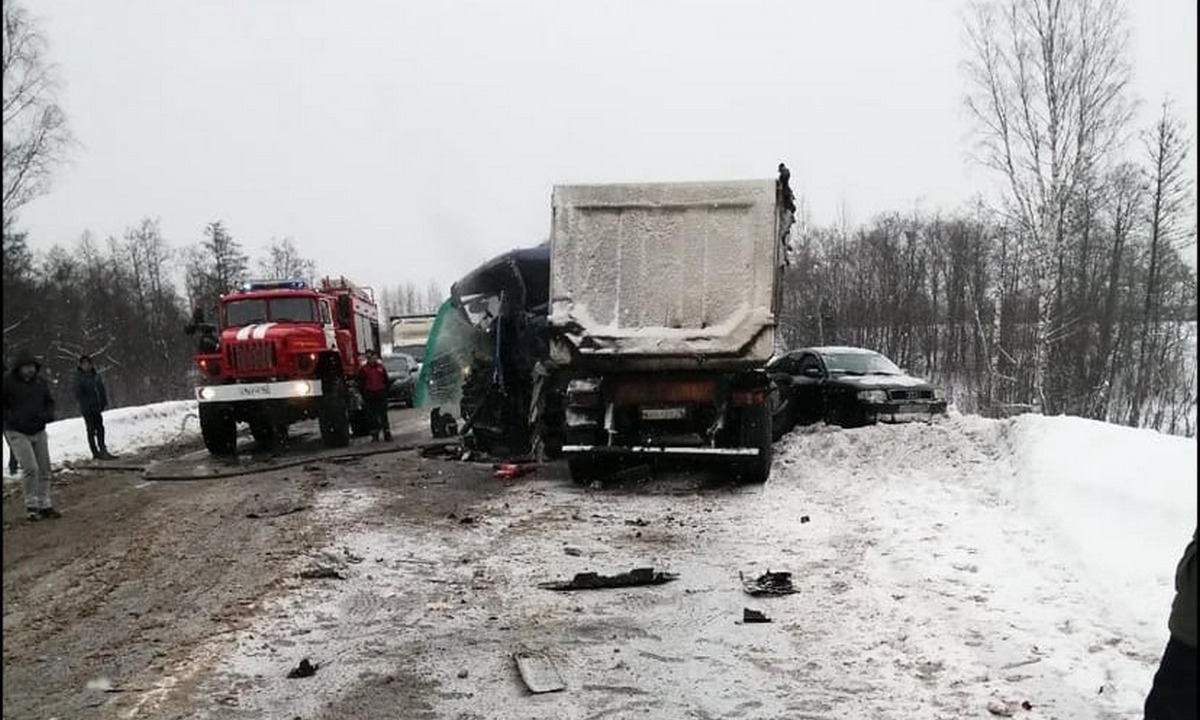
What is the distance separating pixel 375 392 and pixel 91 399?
4.47m

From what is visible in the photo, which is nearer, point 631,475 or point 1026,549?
point 1026,549

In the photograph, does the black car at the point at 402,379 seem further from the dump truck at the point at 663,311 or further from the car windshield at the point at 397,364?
the dump truck at the point at 663,311

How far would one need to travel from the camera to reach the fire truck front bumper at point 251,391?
13.0 meters

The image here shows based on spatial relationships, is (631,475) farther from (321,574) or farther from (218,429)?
(218,429)

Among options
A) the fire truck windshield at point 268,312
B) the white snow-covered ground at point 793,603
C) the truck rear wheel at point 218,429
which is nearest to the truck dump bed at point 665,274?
the white snow-covered ground at point 793,603

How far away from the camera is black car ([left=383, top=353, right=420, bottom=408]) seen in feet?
82.0

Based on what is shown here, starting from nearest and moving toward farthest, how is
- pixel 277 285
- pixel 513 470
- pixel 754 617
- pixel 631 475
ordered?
1. pixel 754 617
2. pixel 631 475
3. pixel 513 470
4. pixel 277 285

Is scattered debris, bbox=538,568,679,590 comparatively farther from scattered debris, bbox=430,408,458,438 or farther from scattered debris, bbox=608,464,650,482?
→ scattered debris, bbox=430,408,458,438

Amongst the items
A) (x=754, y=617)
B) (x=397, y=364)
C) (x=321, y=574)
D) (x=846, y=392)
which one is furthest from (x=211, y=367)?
(x=397, y=364)

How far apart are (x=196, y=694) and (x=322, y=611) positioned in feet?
4.13

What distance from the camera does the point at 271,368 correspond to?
1315 cm

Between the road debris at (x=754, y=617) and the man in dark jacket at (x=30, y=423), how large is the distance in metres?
7.39

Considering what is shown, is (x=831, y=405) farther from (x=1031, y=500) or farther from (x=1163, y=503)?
(x=1163, y=503)

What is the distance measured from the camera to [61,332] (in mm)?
31656
